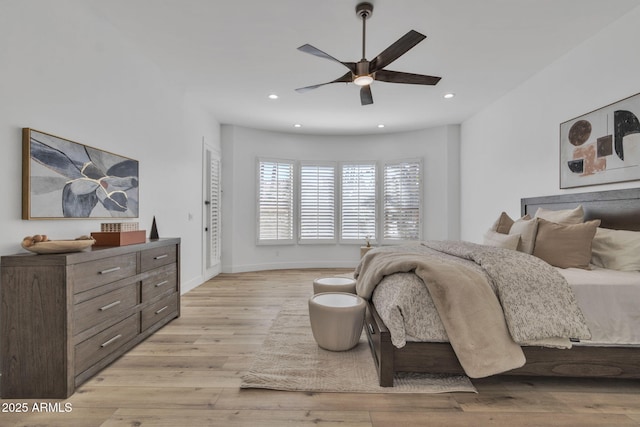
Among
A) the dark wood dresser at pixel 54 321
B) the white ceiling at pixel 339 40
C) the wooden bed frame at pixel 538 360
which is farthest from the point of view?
the white ceiling at pixel 339 40

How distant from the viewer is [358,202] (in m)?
6.62

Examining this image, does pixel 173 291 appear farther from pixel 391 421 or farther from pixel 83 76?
pixel 391 421

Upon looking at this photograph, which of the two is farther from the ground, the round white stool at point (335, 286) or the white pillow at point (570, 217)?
the white pillow at point (570, 217)

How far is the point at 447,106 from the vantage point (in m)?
4.88

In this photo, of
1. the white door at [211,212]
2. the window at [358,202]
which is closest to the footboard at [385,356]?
the white door at [211,212]

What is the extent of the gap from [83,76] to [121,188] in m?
0.99

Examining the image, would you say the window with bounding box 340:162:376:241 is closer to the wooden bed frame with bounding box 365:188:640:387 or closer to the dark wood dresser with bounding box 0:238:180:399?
the wooden bed frame with bounding box 365:188:640:387

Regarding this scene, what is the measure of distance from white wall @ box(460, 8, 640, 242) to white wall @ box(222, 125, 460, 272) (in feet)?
1.09

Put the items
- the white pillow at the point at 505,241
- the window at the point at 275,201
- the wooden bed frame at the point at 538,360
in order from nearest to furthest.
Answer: the wooden bed frame at the point at 538,360 → the white pillow at the point at 505,241 → the window at the point at 275,201

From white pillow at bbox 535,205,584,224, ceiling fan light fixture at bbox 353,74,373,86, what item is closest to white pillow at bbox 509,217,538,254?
white pillow at bbox 535,205,584,224

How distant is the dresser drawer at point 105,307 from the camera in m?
Answer: 2.01

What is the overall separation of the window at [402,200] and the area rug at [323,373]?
388 cm

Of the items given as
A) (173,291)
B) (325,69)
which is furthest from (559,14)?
(173,291)

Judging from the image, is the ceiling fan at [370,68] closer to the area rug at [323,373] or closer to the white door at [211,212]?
the area rug at [323,373]
